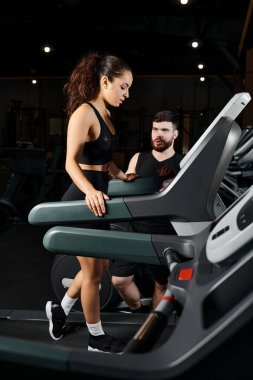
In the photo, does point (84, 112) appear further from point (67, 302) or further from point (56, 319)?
point (56, 319)

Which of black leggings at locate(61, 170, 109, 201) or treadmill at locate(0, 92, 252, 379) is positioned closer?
treadmill at locate(0, 92, 252, 379)

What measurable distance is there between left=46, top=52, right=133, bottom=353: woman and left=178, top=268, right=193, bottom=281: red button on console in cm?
85

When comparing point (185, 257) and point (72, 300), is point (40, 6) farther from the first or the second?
point (185, 257)

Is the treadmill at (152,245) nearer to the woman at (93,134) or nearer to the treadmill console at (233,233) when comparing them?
the treadmill console at (233,233)

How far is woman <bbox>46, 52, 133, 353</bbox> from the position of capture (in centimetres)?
183

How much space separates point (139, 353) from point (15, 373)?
0.19m

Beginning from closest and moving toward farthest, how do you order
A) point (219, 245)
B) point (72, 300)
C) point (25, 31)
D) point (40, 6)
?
1. point (219, 245)
2. point (72, 300)
3. point (40, 6)
4. point (25, 31)

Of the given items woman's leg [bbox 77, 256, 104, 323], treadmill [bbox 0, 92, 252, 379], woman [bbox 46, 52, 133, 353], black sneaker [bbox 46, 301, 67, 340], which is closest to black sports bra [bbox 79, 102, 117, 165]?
woman [bbox 46, 52, 133, 353]

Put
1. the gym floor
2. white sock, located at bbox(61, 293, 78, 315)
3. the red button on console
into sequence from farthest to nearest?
white sock, located at bbox(61, 293, 78, 315), the red button on console, the gym floor

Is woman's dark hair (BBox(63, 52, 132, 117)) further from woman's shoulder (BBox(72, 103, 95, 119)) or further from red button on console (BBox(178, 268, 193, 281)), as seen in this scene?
red button on console (BBox(178, 268, 193, 281))

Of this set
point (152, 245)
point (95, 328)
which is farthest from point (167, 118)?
point (152, 245)

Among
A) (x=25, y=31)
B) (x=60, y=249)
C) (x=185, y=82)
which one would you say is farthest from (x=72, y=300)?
(x=185, y=82)

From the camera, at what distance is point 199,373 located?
2.14ft

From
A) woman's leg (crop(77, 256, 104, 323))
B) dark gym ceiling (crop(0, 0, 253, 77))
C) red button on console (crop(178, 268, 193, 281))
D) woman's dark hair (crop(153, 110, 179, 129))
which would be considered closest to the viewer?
red button on console (crop(178, 268, 193, 281))
